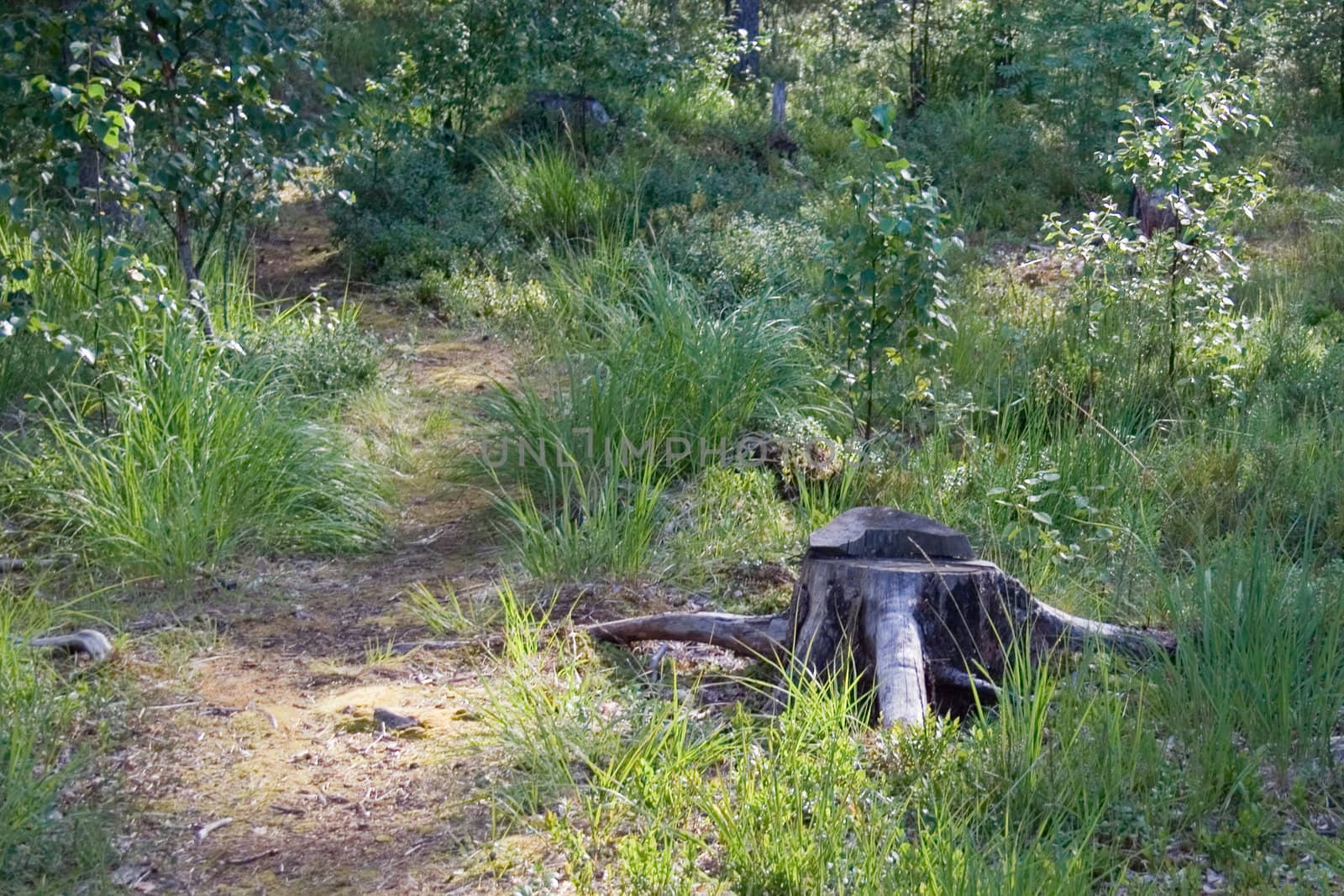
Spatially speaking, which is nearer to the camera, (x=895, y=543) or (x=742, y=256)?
(x=895, y=543)

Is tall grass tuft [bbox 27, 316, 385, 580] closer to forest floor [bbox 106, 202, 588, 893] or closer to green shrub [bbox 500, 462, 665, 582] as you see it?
forest floor [bbox 106, 202, 588, 893]

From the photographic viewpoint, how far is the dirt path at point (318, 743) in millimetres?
3203

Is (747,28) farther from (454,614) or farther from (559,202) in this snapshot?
(454,614)

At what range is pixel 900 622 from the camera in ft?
12.5

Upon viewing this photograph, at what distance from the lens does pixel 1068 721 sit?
10.8ft

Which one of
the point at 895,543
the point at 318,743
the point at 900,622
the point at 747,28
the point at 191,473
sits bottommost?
the point at 318,743

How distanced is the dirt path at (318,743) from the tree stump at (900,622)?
845 millimetres

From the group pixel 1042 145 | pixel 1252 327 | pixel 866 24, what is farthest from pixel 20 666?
pixel 866 24

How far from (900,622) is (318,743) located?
1716 mm

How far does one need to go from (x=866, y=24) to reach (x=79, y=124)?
1245cm

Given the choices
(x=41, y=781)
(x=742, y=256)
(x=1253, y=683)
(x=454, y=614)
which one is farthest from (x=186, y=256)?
(x=1253, y=683)

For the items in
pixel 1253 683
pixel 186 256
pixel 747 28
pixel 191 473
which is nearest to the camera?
pixel 1253 683

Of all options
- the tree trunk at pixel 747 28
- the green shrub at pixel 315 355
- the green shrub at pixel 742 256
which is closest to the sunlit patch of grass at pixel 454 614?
A: the green shrub at pixel 315 355

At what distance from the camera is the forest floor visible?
3.21m
